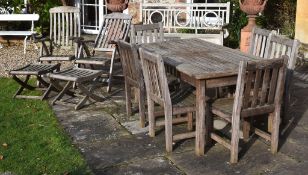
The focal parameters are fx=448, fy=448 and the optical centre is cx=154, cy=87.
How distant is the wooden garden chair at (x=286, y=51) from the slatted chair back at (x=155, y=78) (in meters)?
1.47

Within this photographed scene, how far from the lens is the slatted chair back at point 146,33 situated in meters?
6.14

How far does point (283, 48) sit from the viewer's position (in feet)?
16.2

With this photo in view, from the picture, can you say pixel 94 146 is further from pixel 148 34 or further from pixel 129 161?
pixel 148 34

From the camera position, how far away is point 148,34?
630 cm

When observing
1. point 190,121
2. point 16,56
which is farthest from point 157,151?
point 16,56

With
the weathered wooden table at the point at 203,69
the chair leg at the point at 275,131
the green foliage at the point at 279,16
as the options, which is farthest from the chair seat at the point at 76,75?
the green foliage at the point at 279,16

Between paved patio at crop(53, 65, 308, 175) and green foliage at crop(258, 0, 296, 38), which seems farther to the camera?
green foliage at crop(258, 0, 296, 38)

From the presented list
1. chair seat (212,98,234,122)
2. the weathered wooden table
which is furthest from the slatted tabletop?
chair seat (212,98,234,122)

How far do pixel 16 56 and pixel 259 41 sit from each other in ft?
18.9

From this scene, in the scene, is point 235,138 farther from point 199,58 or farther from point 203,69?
point 199,58

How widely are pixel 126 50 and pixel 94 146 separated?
43.2 inches

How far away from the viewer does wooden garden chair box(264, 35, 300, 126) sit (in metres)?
4.73

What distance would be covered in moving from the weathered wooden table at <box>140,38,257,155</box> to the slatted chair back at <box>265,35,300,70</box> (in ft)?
1.49

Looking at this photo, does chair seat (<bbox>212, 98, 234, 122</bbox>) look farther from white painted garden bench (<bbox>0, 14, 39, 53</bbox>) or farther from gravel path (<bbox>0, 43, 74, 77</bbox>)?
white painted garden bench (<bbox>0, 14, 39, 53</bbox>)
